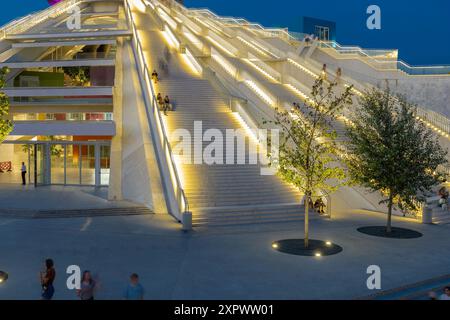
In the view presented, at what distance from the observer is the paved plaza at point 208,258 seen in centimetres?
1030

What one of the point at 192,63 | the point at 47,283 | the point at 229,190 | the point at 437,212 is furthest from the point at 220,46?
the point at 47,283

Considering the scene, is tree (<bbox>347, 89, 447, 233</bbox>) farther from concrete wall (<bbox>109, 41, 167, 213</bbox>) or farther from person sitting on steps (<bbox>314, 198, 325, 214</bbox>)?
concrete wall (<bbox>109, 41, 167, 213</bbox>)

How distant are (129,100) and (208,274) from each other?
1542 centimetres

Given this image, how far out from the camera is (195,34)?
45.7 m

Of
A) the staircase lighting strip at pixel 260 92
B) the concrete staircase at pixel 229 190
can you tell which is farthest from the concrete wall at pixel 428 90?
the concrete staircase at pixel 229 190

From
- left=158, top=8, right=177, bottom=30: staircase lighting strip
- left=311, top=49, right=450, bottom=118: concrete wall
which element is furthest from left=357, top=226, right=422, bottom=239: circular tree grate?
left=158, top=8, right=177, bottom=30: staircase lighting strip

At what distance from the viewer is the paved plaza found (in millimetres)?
10305

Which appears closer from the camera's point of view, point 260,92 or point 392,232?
point 392,232

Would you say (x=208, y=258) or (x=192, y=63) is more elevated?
(x=192, y=63)

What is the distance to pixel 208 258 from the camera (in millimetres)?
12844

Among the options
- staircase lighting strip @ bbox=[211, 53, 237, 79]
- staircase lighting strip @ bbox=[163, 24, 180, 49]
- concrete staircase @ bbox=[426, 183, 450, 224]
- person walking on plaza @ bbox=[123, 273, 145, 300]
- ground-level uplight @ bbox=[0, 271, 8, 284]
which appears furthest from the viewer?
staircase lighting strip @ bbox=[163, 24, 180, 49]

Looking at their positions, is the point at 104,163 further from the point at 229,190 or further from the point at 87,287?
the point at 87,287
